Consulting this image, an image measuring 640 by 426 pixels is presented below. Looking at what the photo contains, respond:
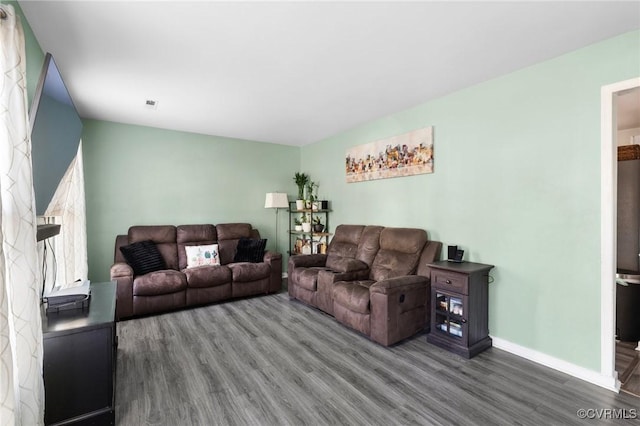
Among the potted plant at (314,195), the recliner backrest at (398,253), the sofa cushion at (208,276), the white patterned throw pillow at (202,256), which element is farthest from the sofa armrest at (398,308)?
the white patterned throw pillow at (202,256)

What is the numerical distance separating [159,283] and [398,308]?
2849 mm

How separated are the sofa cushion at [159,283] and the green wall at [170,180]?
100 centimetres

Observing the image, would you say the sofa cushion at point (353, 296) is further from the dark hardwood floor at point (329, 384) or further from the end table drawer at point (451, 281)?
the end table drawer at point (451, 281)

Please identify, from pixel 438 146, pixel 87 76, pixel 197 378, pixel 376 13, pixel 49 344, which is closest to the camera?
pixel 49 344

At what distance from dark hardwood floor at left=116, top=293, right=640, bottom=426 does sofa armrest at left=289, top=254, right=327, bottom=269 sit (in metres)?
1.12

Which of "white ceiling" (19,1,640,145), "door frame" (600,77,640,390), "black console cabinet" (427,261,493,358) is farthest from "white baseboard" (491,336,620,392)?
"white ceiling" (19,1,640,145)

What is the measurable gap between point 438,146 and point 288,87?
1.78 meters

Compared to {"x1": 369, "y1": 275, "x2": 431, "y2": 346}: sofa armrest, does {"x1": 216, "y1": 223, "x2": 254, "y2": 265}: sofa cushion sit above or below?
above

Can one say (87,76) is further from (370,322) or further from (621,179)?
(621,179)

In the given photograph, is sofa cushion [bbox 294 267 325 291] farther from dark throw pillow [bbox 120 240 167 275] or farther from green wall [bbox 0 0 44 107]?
green wall [bbox 0 0 44 107]

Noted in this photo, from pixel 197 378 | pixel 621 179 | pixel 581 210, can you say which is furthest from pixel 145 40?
pixel 621 179

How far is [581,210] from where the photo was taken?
2262mm

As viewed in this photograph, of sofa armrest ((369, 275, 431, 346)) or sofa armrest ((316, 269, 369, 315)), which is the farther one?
sofa armrest ((316, 269, 369, 315))

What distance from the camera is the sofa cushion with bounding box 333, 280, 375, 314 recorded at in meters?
2.86
